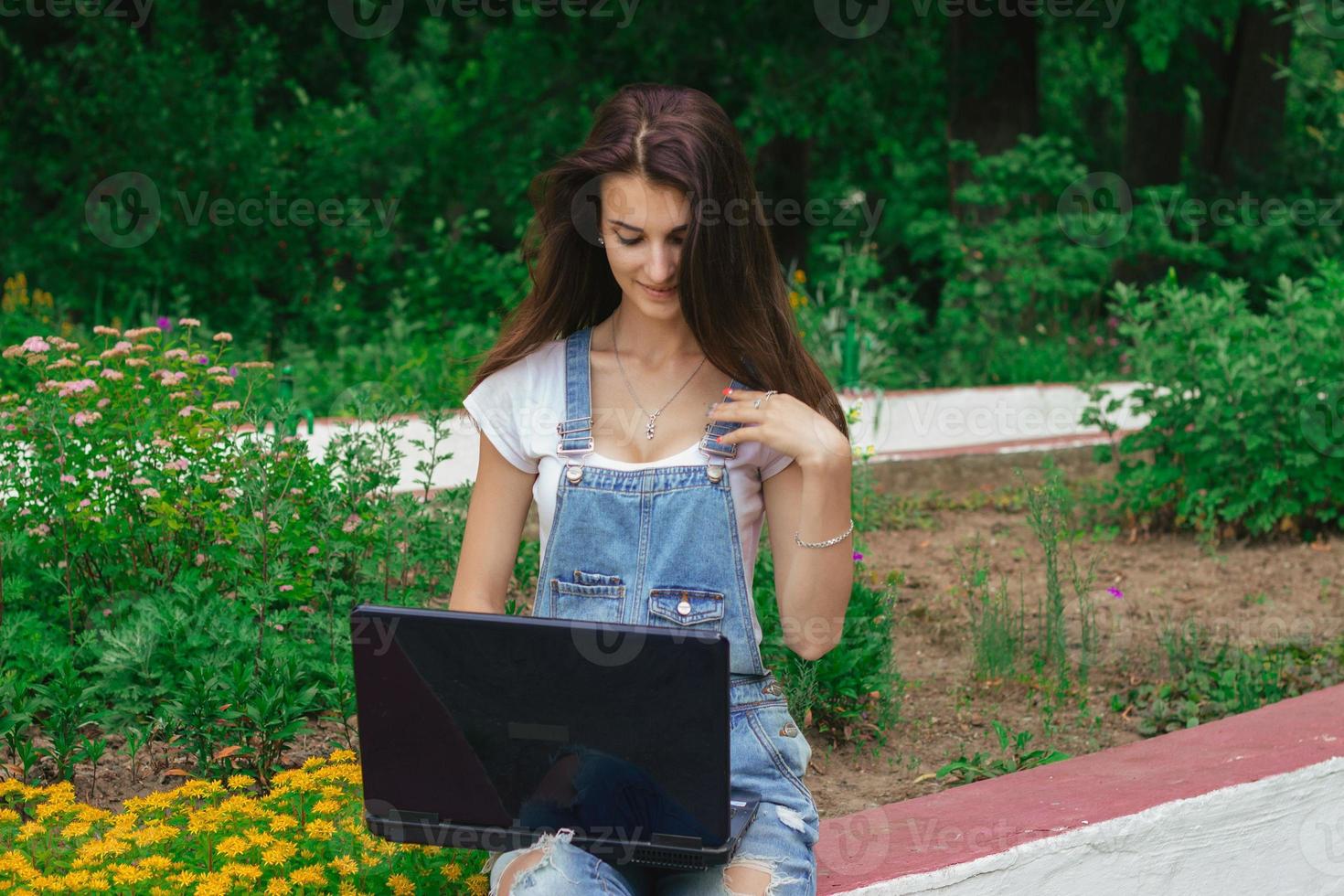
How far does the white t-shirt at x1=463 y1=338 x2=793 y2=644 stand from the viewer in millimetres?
2379

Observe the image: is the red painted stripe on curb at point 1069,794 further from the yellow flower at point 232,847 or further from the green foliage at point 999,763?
the yellow flower at point 232,847

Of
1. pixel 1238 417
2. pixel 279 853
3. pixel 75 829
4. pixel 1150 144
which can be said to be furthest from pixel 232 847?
pixel 1150 144

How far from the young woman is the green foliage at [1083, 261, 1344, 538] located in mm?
3889

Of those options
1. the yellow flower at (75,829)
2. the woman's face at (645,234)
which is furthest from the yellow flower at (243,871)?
the woman's face at (645,234)

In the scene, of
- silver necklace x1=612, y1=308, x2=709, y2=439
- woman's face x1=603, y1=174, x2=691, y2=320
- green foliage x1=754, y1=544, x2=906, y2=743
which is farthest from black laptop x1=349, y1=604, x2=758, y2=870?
green foliage x1=754, y1=544, x2=906, y2=743

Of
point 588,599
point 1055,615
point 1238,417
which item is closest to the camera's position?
point 588,599

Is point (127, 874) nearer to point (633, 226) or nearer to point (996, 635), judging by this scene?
point (633, 226)

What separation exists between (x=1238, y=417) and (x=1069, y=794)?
3.26m

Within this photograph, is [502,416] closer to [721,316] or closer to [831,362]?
[721,316]

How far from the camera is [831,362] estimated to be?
28.8 feet

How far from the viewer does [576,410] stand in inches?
96.4

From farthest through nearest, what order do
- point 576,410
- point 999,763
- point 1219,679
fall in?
point 1219,679 → point 999,763 → point 576,410

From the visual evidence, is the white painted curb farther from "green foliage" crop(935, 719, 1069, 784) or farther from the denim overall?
"green foliage" crop(935, 719, 1069, 784)

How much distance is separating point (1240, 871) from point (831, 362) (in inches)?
229
